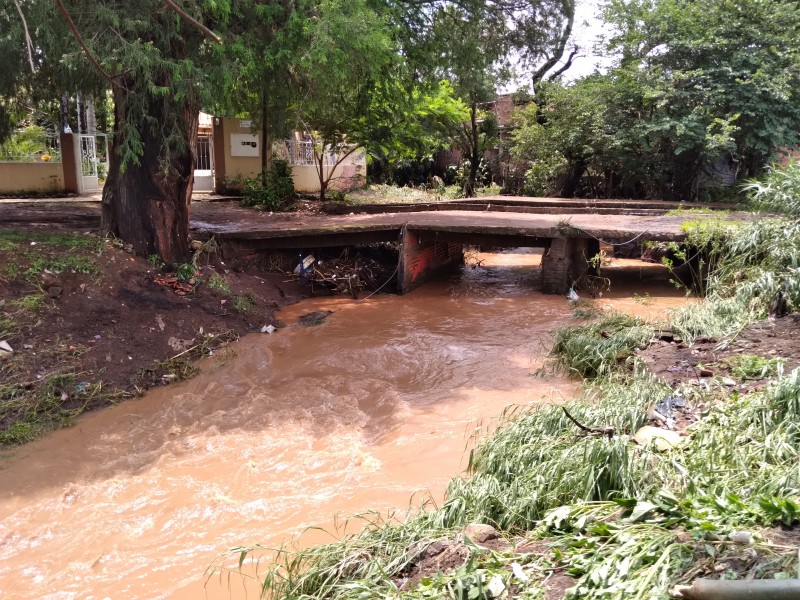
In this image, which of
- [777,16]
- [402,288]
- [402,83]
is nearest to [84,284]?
[402,288]

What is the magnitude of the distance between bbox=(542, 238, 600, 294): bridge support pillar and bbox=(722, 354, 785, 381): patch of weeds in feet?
19.5

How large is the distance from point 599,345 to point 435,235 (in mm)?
5674

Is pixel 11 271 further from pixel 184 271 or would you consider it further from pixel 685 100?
pixel 685 100

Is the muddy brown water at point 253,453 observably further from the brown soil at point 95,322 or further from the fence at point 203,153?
the fence at point 203,153

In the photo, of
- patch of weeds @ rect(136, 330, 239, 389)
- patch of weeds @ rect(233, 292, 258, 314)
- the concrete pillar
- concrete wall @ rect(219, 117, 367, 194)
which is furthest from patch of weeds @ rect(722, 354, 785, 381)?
the concrete pillar

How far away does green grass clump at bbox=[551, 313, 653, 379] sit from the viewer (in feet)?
23.3

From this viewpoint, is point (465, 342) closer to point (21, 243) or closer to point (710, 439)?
point (710, 439)

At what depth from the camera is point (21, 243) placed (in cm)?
889

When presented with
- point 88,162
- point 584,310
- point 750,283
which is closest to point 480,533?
point 750,283

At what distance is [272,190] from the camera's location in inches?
619

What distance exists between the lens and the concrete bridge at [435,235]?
11297mm

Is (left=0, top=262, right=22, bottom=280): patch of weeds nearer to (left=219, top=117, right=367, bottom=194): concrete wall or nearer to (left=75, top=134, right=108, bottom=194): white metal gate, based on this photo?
(left=75, top=134, right=108, bottom=194): white metal gate

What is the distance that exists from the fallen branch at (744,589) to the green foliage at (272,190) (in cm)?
1396

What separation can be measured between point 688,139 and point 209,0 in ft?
38.1
